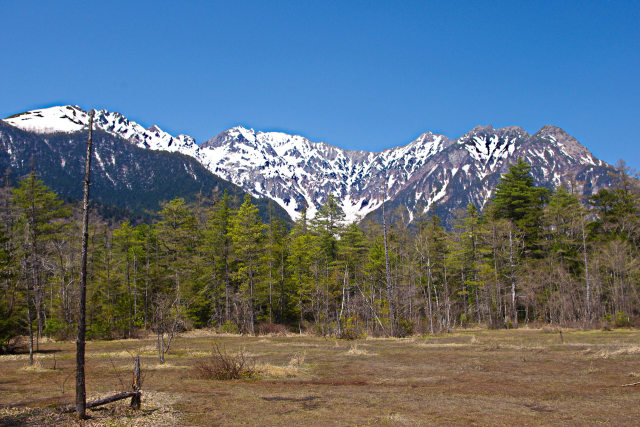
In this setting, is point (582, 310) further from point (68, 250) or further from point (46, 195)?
point (68, 250)

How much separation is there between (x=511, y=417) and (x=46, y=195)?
43121 mm

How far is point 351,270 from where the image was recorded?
54219 millimetres

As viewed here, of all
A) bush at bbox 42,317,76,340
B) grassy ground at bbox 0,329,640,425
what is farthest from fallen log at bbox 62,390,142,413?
bush at bbox 42,317,76,340

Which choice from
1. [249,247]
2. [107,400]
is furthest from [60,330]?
[107,400]

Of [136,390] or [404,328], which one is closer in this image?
[136,390]

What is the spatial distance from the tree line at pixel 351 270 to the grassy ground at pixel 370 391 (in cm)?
2014

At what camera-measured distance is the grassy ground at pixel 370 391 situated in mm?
9555

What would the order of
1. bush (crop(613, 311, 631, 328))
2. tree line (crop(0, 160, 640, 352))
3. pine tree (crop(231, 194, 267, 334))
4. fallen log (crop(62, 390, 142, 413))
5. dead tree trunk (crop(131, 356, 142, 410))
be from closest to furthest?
1. fallen log (crop(62, 390, 142, 413))
2. dead tree trunk (crop(131, 356, 142, 410))
3. bush (crop(613, 311, 631, 328))
4. tree line (crop(0, 160, 640, 352))
5. pine tree (crop(231, 194, 267, 334))

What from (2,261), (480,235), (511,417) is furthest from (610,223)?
(2,261)

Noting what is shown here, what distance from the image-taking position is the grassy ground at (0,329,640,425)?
9.55 m

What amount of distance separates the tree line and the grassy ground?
20.1 metres

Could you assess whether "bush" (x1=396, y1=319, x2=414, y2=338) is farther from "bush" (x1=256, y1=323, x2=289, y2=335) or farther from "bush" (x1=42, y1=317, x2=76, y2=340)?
"bush" (x1=42, y1=317, x2=76, y2=340)

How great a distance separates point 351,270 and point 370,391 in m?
41.5

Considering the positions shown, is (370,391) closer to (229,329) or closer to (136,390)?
(136,390)
